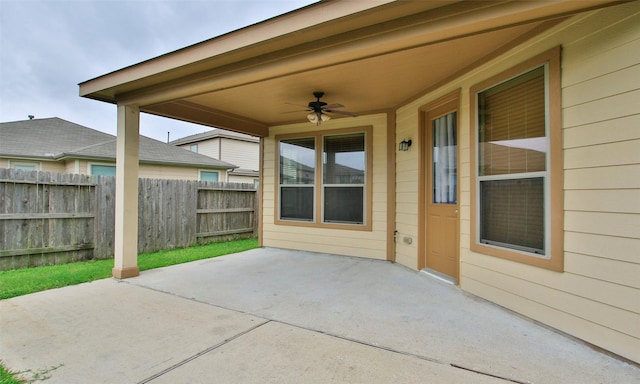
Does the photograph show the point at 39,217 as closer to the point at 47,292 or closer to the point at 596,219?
the point at 47,292

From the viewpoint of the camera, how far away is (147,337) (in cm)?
237

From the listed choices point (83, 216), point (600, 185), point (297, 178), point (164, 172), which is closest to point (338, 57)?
point (600, 185)

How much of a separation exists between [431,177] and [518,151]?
1.46m

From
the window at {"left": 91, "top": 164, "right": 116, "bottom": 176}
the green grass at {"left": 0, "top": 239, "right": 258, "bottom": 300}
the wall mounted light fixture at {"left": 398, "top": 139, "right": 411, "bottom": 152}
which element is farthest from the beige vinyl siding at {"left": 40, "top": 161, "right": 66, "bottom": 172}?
the wall mounted light fixture at {"left": 398, "top": 139, "right": 411, "bottom": 152}

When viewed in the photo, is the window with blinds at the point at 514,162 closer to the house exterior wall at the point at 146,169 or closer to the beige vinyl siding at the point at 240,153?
the house exterior wall at the point at 146,169

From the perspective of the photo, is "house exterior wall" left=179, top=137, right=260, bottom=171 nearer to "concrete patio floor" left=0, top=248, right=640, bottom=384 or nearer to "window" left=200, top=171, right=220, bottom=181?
"window" left=200, top=171, right=220, bottom=181

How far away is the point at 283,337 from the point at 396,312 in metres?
1.14

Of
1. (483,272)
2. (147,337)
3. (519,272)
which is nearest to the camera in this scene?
(147,337)

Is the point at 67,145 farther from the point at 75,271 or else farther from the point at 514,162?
the point at 514,162

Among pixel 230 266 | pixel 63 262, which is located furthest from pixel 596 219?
pixel 63 262

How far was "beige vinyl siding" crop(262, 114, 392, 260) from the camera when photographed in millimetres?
5164

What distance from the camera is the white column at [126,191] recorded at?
4.07 meters

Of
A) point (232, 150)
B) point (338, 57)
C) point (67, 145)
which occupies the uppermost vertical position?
point (232, 150)

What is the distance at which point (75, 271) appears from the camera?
4.36 meters
